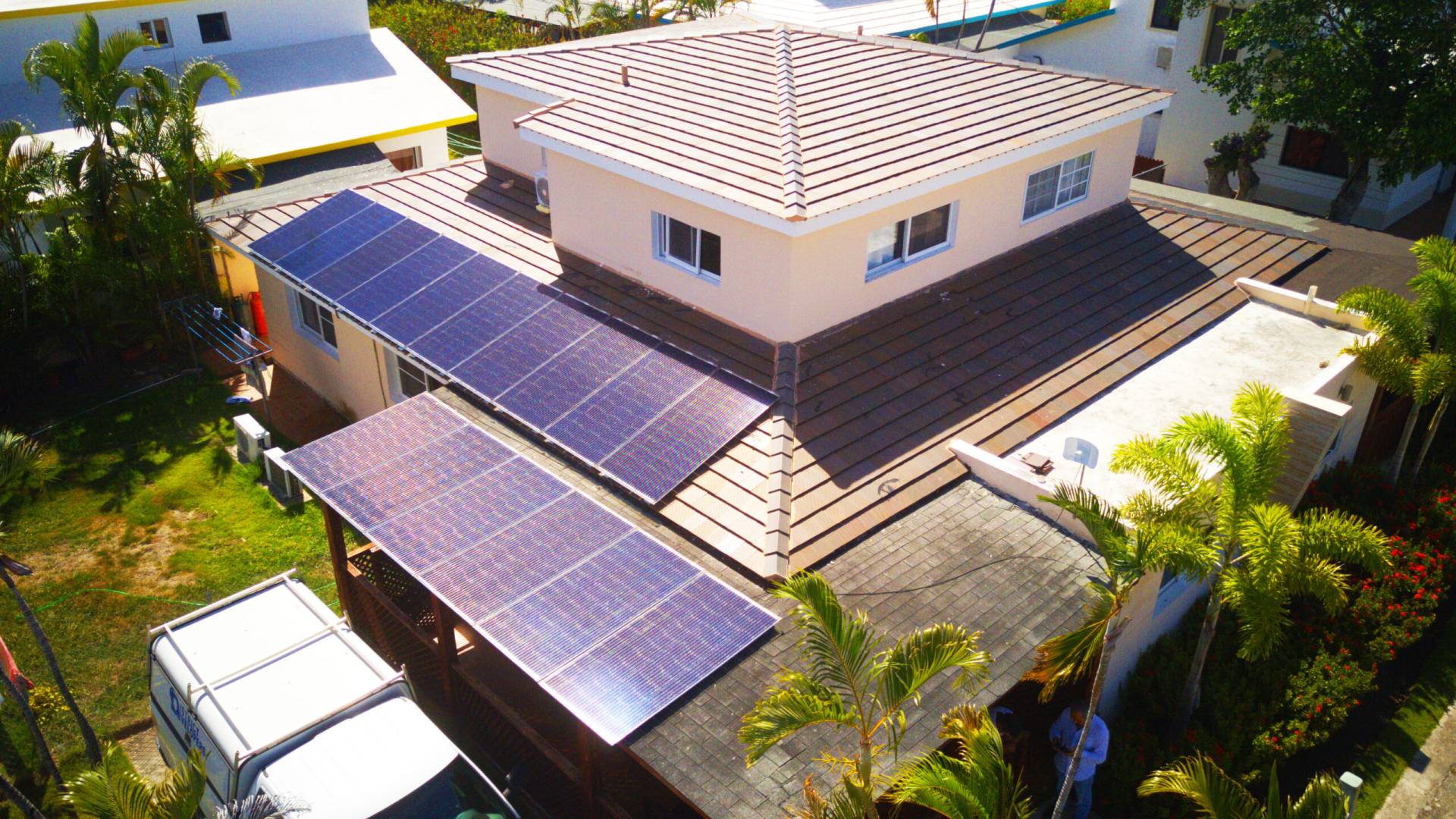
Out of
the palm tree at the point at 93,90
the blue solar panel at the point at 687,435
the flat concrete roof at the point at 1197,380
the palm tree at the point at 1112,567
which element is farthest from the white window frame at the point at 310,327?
the palm tree at the point at 1112,567

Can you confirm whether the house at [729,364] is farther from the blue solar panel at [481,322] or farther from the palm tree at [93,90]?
the palm tree at [93,90]

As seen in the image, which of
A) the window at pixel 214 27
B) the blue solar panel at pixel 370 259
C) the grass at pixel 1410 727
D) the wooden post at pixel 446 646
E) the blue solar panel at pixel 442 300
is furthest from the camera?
the window at pixel 214 27

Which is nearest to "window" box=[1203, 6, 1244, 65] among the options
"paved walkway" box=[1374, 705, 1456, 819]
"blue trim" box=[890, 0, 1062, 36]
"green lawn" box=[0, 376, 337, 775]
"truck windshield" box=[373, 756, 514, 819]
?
"blue trim" box=[890, 0, 1062, 36]

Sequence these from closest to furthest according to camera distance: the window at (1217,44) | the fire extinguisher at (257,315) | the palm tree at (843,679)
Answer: the palm tree at (843,679) < the fire extinguisher at (257,315) < the window at (1217,44)

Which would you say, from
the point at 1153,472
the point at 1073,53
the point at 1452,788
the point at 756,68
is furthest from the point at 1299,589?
the point at 1073,53

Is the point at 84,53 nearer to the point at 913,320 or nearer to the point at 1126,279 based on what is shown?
the point at 913,320

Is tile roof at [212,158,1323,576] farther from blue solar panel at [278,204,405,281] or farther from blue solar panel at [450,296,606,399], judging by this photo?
blue solar panel at [278,204,405,281]
